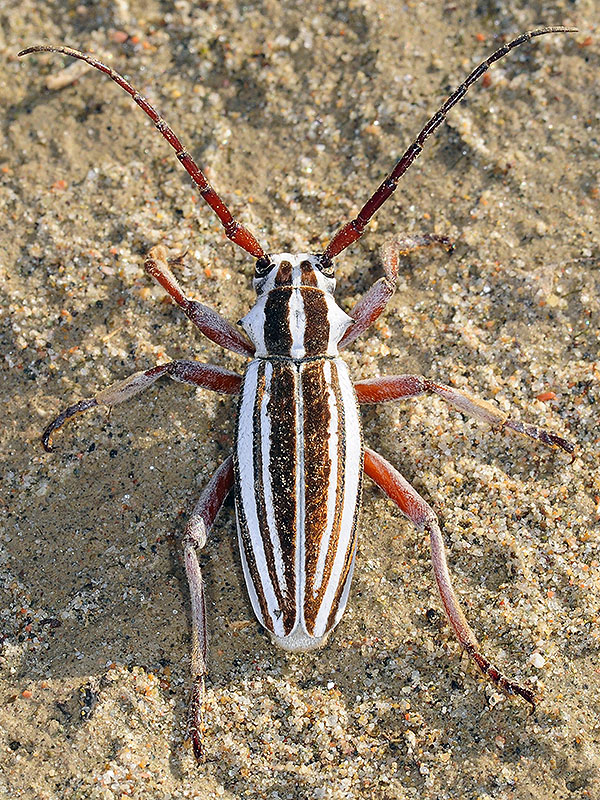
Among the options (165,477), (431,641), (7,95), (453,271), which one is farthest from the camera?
(7,95)

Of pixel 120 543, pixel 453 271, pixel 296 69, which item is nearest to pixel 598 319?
pixel 453 271

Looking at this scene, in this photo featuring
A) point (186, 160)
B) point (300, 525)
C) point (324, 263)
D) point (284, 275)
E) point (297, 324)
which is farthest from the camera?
point (324, 263)

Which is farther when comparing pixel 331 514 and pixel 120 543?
pixel 120 543

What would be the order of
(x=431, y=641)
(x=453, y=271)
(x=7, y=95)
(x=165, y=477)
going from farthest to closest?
(x=7, y=95) → (x=453, y=271) → (x=165, y=477) → (x=431, y=641)

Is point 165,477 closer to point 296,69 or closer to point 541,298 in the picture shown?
point 541,298

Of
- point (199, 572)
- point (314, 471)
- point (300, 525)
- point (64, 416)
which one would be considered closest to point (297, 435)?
point (314, 471)

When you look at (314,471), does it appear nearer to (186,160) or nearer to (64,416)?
(64,416)

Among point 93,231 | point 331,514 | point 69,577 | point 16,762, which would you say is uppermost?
point 93,231
